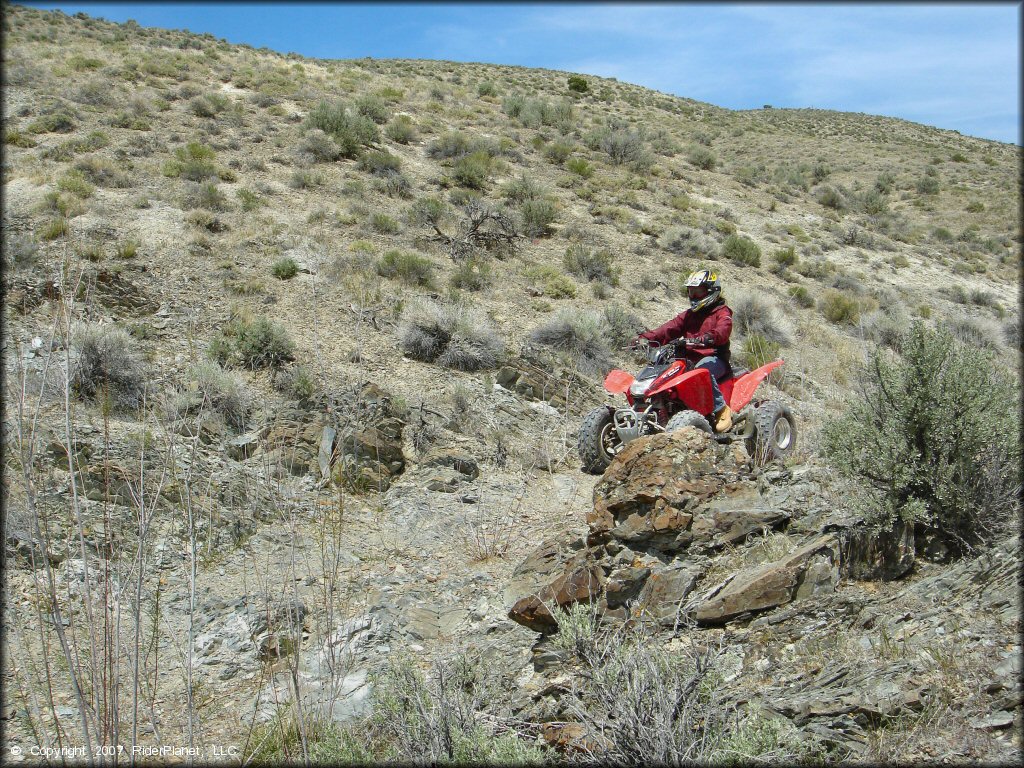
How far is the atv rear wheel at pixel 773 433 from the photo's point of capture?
20.0 feet

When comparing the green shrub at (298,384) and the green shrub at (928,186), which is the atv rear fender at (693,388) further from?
the green shrub at (928,186)

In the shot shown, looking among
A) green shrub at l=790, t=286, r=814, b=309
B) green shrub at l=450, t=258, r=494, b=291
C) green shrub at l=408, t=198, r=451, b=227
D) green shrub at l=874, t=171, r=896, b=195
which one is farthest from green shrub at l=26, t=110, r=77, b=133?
green shrub at l=874, t=171, r=896, b=195

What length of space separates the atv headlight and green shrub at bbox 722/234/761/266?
11057mm

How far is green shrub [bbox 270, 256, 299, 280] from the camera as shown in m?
10.3

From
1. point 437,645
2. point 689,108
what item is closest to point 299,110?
point 437,645

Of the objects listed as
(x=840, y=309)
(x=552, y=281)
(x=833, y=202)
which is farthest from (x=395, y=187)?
(x=833, y=202)

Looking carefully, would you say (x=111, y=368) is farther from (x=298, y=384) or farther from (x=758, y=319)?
(x=758, y=319)

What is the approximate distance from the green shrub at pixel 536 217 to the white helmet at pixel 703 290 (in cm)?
869

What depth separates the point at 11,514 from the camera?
14.8 feet

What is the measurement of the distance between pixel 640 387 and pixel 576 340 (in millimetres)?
3864

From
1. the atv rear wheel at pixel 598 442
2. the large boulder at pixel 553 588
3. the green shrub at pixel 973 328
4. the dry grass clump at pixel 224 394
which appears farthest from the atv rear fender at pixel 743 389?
the green shrub at pixel 973 328

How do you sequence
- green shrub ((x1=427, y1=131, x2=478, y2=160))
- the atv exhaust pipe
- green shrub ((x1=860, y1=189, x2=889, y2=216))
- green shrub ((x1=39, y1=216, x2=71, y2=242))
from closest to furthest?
1. the atv exhaust pipe
2. green shrub ((x1=39, y1=216, x2=71, y2=242))
3. green shrub ((x1=427, y1=131, x2=478, y2=160))
4. green shrub ((x1=860, y1=189, x2=889, y2=216))

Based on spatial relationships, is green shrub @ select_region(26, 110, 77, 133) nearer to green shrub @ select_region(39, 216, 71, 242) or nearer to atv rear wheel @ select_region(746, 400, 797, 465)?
green shrub @ select_region(39, 216, 71, 242)

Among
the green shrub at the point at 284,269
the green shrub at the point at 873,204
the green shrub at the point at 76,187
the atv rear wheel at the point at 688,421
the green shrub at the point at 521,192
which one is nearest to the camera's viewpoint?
the atv rear wheel at the point at 688,421
